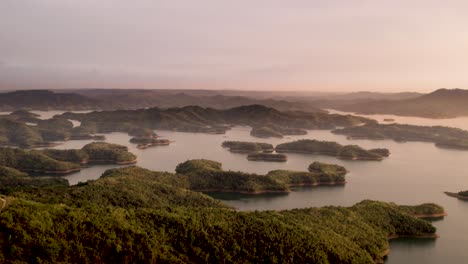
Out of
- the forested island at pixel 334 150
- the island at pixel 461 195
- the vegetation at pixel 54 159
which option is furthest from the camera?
the forested island at pixel 334 150

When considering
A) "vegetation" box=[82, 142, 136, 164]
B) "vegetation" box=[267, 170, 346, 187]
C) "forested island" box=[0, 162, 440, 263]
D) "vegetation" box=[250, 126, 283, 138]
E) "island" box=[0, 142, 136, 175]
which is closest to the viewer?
"forested island" box=[0, 162, 440, 263]

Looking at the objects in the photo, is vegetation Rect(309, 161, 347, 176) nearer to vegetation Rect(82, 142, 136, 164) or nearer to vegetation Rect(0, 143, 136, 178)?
vegetation Rect(82, 142, 136, 164)

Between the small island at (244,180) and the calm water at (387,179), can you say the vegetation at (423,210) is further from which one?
the small island at (244,180)

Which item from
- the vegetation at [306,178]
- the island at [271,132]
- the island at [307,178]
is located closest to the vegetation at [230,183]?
the vegetation at [306,178]

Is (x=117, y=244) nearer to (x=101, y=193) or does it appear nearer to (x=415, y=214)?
(x=101, y=193)

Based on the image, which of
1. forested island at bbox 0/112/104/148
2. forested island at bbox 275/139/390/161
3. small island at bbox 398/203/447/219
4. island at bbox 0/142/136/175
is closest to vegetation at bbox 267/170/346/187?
small island at bbox 398/203/447/219

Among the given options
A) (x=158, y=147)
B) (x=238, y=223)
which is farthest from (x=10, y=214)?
(x=158, y=147)

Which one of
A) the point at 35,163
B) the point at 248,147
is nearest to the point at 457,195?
the point at 248,147
